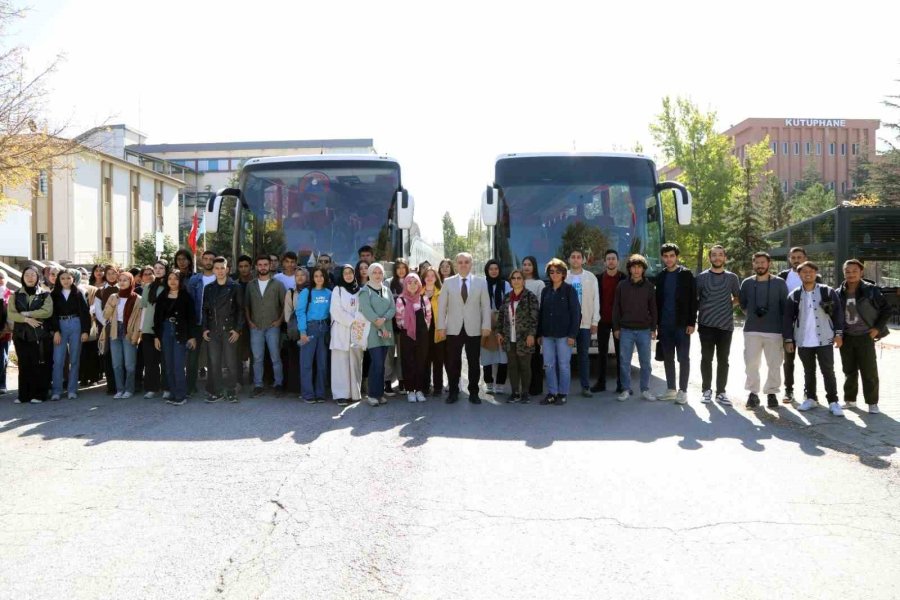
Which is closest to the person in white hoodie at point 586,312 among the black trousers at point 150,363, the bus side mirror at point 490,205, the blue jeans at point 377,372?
the bus side mirror at point 490,205

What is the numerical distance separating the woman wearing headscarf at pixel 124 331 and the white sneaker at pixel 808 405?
8633 millimetres

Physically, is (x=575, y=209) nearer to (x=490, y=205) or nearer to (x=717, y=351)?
(x=490, y=205)

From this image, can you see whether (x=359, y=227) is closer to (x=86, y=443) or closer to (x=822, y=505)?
(x=86, y=443)

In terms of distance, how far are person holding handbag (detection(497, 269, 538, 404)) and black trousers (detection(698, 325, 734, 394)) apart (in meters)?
2.23

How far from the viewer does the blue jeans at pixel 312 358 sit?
9281 mm

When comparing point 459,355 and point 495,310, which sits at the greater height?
point 495,310

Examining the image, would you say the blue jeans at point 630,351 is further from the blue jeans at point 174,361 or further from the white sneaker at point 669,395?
the blue jeans at point 174,361

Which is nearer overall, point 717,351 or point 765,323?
point 765,323

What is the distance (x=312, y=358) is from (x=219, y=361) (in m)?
1.25

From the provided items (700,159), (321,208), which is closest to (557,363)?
(321,208)

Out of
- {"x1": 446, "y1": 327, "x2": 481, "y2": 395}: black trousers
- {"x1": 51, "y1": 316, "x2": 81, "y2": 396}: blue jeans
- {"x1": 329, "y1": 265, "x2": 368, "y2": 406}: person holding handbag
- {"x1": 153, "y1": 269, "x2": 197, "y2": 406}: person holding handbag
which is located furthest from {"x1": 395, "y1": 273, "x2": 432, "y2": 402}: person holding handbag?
{"x1": 51, "y1": 316, "x2": 81, "y2": 396}: blue jeans

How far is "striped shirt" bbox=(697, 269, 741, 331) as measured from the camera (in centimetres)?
897

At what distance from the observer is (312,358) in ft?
30.7

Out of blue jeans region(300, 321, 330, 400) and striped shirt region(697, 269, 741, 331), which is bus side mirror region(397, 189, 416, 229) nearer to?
blue jeans region(300, 321, 330, 400)
